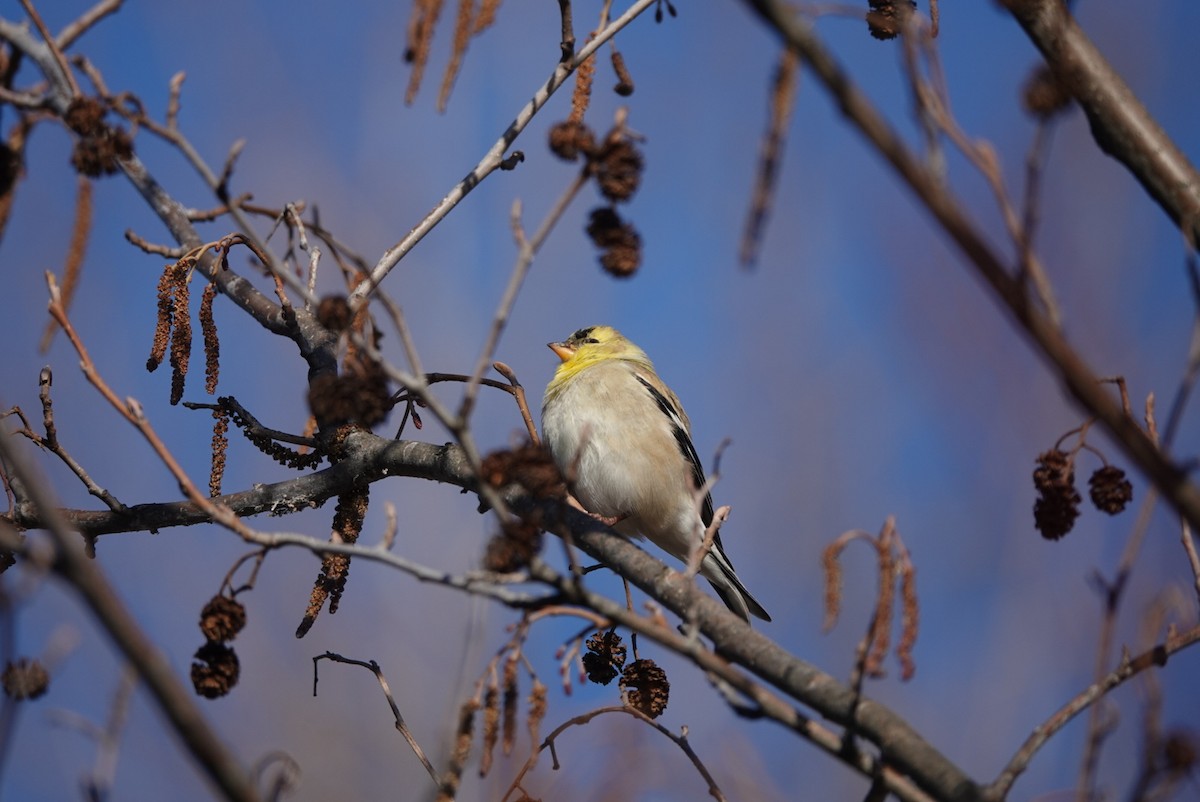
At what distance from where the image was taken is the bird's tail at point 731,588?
15.9 feet

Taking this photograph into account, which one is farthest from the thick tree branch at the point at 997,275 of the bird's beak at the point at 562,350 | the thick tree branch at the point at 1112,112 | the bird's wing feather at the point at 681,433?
the bird's beak at the point at 562,350

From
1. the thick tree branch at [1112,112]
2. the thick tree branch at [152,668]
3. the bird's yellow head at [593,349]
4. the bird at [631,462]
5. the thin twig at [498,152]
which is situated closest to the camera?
the thick tree branch at [152,668]

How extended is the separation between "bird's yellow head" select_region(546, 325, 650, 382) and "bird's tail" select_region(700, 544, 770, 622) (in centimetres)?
131

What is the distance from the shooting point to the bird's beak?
19.8 ft

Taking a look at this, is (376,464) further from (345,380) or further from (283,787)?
(283,787)

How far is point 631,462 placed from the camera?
4988 millimetres

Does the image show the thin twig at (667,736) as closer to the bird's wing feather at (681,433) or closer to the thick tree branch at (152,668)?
the thick tree branch at (152,668)

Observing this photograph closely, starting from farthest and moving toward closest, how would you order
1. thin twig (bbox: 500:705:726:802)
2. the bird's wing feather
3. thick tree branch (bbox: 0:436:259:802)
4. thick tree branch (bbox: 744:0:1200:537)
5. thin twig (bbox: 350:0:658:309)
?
1. the bird's wing feather
2. thin twig (bbox: 350:0:658:309)
3. thin twig (bbox: 500:705:726:802)
4. thick tree branch (bbox: 0:436:259:802)
5. thick tree branch (bbox: 744:0:1200:537)

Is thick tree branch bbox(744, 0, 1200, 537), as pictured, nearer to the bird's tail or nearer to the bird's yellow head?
the bird's tail

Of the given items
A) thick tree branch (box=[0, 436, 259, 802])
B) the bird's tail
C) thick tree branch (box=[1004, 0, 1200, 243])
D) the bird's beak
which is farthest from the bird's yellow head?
thick tree branch (box=[0, 436, 259, 802])

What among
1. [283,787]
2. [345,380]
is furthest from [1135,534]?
[345,380]

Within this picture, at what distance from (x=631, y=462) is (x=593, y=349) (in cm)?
123

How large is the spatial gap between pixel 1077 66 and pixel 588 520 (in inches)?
68.3

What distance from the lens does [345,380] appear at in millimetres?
2129
